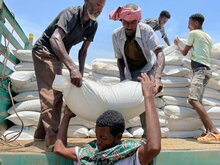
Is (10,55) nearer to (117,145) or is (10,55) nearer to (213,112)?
(117,145)

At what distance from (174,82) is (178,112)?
314 millimetres

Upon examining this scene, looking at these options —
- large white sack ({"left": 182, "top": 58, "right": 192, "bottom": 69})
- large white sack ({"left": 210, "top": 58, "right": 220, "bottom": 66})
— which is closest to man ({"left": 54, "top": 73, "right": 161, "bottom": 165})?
large white sack ({"left": 182, "top": 58, "right": 192, "bottom": 69})

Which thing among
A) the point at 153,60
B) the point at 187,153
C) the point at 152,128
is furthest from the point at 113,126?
the point at 153,60

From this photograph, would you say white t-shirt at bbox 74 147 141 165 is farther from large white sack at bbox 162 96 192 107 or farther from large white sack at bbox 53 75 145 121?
large white sack at bbox 162 96 192 107

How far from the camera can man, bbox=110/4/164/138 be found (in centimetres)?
183

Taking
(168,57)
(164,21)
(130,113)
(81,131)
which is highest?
(164,21)

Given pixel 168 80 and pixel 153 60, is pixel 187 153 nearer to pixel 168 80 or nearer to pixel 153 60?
pixel 153 60

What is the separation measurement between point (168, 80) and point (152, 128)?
161 centimetres

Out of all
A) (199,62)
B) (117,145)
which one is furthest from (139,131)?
(117,145)

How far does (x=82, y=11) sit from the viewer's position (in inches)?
70.0

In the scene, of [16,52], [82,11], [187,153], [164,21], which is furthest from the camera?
[164,21]

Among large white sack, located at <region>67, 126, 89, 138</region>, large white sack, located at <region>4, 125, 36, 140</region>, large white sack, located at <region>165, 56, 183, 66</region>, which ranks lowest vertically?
large white sack, located at <region>67, 126, 89, 138</region>

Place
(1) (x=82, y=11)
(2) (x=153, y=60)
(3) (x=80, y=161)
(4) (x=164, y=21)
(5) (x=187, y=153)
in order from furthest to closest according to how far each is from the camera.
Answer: (4) (x=164, y=21), (2) (x=153, y=60), (1) (x=82, y=11), (5) (x=187, y=153), (3) (x=80, y=161)

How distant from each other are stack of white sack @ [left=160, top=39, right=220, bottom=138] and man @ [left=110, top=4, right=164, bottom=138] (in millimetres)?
515
